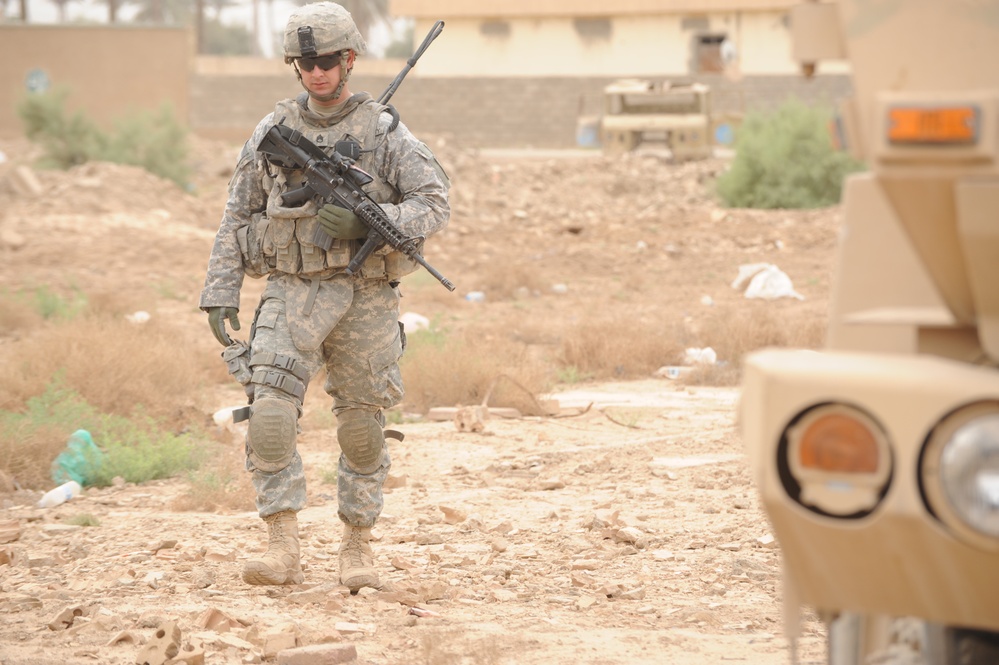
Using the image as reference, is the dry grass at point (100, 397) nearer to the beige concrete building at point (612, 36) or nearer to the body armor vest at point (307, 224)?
the body armor vest at point (307, 224)

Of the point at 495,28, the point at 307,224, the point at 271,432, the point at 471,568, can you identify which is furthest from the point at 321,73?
the point at 495,28

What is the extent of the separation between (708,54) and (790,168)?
20046mm

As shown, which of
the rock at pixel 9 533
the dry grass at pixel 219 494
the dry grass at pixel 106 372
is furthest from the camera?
the dry grass at pixel 106 372

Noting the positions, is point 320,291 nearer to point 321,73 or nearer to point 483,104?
point 321,73

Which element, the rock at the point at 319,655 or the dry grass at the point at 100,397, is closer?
the rock at the point at 319,655

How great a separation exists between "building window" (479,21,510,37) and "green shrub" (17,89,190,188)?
16874 mm

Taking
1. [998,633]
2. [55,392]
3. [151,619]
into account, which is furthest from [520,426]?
[998,633]

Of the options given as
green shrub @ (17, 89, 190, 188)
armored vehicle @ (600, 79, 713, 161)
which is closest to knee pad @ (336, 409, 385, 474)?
green shrub @ (17, 89, 190, 188)

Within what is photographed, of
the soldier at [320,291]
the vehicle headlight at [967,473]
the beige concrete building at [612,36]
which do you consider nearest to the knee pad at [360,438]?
the soldier at [320,291]

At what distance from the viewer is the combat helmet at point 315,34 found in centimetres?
420

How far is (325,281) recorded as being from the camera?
4305 mm

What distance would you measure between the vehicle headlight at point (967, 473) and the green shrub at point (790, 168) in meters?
18.3

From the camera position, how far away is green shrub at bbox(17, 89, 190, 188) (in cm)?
2219

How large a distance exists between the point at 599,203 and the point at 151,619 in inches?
707
